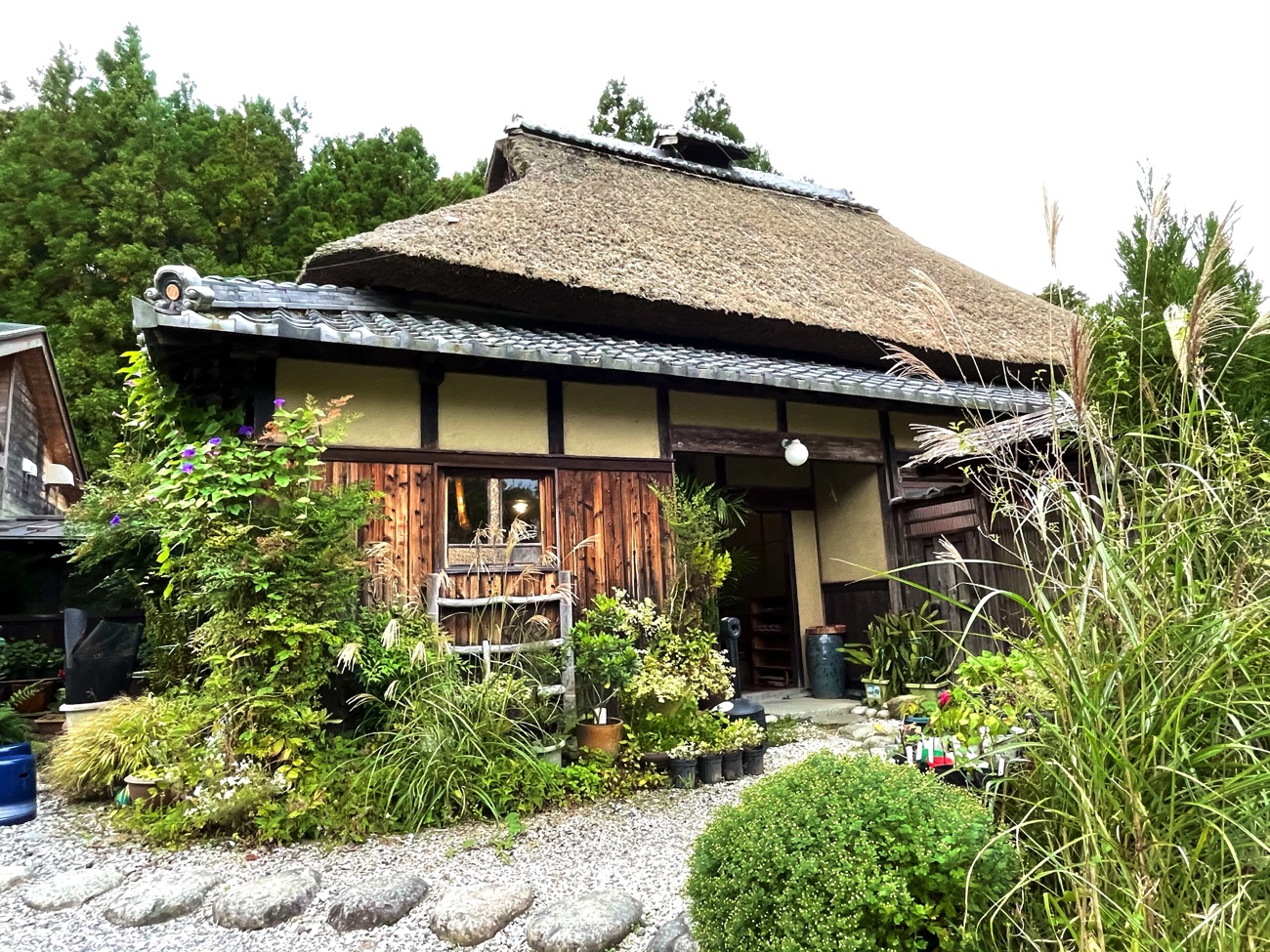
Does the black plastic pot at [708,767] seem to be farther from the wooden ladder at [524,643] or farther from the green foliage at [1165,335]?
the green foliage at [1165,335]

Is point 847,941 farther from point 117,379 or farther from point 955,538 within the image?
point 117,379

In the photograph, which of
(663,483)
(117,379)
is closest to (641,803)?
(663,483)

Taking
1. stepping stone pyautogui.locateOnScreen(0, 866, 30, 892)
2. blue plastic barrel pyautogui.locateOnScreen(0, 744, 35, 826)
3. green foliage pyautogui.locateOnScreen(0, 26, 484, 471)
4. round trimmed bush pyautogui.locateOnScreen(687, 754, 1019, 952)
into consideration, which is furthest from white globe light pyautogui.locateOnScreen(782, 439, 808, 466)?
green foliage pyautogui.locateOnScreen(0, 26, 484, 471)

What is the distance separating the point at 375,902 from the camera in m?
2.71

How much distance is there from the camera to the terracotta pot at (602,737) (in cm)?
426

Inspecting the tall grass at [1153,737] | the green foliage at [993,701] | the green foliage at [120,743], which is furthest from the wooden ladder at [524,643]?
the tall grass at [1153,737]

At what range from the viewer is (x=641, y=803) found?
3.92 meters

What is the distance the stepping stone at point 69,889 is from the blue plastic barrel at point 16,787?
4.13 feet

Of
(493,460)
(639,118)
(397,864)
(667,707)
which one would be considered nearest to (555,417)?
(493,460)

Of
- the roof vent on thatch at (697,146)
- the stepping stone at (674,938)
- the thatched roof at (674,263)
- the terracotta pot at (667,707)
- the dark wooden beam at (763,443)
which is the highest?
the roof vent on thatch at (697,146)

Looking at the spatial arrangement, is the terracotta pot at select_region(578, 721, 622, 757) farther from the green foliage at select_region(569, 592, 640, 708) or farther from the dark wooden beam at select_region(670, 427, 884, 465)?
the dark wooden beam at select_region(670, 427, 884, 465)

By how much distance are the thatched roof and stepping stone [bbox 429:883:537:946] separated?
314 centimetres

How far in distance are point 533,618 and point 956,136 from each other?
331 cm

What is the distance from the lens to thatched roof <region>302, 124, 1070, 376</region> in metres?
5.39
